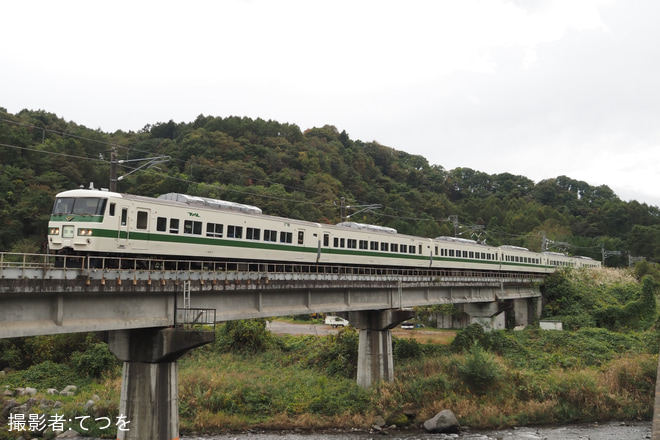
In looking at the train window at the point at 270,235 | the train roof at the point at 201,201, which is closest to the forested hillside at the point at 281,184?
the train roof at the point at 201,201

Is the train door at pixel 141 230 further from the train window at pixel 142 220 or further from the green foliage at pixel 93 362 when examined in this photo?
the green foliage at pixel 93 362

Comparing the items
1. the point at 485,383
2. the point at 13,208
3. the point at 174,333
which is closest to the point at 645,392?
the point at 485,383

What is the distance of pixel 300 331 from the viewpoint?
56.4 metres

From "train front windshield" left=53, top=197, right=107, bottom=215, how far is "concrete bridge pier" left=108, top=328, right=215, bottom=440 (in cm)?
458

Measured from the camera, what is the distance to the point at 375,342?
3309cm

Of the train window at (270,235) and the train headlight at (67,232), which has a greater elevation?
the train window at (270,235)

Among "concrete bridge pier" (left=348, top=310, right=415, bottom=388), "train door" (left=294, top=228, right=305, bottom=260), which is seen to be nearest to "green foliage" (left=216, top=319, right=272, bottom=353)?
"concrete bridge pier" (left=348, top=310, right=415, bottom=388)

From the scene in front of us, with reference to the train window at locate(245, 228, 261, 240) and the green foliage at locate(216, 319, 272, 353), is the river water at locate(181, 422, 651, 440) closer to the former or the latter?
the train window at locate(245, 228, 261, 240)

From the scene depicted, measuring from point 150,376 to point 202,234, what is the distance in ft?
22.6

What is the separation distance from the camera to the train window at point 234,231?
24.2 meters

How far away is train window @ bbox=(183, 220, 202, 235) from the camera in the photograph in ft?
71.7

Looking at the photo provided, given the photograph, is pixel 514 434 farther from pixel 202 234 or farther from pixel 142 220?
pixel 142 220

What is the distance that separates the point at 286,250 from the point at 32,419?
1622 cm

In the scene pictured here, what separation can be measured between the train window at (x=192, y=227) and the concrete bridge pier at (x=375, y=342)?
14.2 metres
